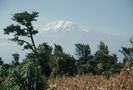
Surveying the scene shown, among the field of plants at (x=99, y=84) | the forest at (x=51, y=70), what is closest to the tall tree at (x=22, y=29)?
the forest at (x=51, y=70)

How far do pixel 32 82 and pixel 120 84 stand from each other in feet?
9.99

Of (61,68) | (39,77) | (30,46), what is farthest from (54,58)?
(30,46)

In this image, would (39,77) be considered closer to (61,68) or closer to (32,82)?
(32,82)

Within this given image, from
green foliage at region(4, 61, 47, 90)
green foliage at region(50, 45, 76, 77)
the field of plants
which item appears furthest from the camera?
green foliage at region(50, 45, 76, 77)

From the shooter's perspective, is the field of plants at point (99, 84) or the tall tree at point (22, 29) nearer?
the field of plants at point (99, 84)

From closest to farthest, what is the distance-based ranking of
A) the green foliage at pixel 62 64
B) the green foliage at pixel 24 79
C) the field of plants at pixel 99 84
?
1. the green foliage at pixel 24 79
2. the field of plants at pixel 99 84
3. the green foliage at pixel 62 64

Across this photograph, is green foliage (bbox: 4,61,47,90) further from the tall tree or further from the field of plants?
the tall tree

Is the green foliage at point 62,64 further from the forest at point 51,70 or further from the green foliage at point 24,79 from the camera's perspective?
the green foliage at point 24,79

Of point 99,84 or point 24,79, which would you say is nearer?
point 24,79

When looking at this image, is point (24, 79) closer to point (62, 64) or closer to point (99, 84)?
point (99, 84)

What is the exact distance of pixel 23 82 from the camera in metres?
12.4

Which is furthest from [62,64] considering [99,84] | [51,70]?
[99,84]

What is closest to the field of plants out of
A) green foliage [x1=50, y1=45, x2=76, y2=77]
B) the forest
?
the forest

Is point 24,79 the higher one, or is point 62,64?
point 62,64
